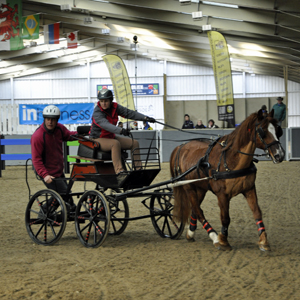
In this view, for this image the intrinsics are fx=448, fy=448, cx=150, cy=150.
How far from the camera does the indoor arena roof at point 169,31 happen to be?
1589 cm

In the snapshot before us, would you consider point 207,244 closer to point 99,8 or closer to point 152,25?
point 99,8

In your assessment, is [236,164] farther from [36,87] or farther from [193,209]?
[36,87]

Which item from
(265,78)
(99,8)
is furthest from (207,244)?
(265,78)

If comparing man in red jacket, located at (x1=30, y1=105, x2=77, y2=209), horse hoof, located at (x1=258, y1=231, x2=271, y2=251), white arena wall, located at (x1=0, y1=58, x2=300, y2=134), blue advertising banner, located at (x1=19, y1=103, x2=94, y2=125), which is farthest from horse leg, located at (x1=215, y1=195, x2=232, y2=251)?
white arena wall, located at (x1=0, y1=58, x2=300, y2=134)

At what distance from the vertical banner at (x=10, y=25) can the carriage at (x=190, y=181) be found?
1012 cm

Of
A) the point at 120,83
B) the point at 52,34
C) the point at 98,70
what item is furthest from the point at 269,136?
the point at 98,70

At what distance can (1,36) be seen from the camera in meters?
14.1

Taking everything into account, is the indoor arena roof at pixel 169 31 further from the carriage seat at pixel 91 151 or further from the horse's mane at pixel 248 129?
the horse's mane at pixel 248 129

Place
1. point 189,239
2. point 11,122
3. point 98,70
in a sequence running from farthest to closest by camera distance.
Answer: point 98,70 < point 11,122 < point 189,239

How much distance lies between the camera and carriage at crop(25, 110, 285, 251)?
4.39m

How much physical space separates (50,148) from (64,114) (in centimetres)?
1255

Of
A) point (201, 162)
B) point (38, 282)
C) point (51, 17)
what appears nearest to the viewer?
point (38, 282)

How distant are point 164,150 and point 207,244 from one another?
38.0 ft

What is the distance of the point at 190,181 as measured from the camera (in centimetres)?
474
